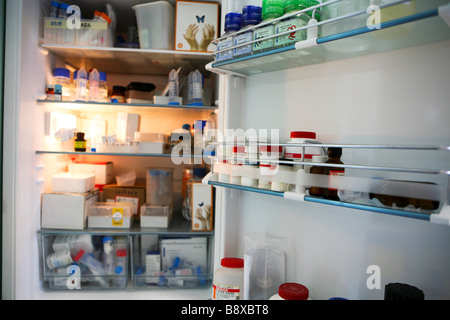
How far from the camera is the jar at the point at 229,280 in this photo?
3.57ft

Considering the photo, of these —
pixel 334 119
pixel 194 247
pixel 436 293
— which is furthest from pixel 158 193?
pixel 436 293

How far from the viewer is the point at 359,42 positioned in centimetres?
84

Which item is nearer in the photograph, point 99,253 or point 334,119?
point 334,119

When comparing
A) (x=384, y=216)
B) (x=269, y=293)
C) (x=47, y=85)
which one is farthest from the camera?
(x=47, y=85)

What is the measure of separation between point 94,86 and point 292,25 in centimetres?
120

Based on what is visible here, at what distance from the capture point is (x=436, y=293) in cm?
81

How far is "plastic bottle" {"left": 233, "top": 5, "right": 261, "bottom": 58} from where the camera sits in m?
0.99

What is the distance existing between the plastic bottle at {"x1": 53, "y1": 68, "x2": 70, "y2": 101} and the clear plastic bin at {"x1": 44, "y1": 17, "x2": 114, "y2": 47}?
15cm

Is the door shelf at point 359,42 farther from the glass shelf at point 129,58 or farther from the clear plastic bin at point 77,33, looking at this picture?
the clear plastic bin at point 77,33

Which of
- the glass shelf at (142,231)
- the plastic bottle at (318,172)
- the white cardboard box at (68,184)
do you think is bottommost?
the glass shelf at (142,231)

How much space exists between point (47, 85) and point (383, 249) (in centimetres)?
175

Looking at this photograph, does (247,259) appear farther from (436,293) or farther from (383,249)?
(436,293)

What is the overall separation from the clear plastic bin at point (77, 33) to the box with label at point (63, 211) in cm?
83

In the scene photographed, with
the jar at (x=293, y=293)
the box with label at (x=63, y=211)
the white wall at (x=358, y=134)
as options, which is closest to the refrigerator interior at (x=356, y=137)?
the white wall at (x=358, y=134)
